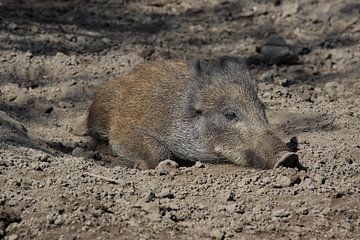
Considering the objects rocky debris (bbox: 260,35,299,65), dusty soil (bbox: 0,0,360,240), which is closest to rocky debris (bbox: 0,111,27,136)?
dusty soil (bbox: 0,0,360,240)

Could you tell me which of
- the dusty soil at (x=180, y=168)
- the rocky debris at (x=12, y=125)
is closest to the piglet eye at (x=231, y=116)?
the dusty soil at (x=180, y=168)

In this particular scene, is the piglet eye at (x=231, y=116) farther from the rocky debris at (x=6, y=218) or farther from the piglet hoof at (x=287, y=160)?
the rocky debris at (x=6, y=218)

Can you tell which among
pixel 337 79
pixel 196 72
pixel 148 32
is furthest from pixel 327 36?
pixel 196 72

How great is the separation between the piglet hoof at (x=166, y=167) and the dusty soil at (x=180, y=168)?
2.7 inches

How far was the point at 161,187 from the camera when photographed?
16.9 ft

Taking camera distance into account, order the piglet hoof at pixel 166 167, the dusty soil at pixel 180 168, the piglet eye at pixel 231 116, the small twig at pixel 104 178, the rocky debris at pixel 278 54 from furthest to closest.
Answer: the rocky debris at pixel 278 54 → the piglet eye at pixel 231 116 → the piglet hoof at pixel 166 167 → the small twig at pixel 104 178 → the dusty soil at pixel 180 168

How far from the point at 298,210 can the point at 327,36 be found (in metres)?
4.73

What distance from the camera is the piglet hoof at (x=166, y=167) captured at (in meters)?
5.61

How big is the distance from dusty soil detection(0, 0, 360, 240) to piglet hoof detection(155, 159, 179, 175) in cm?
7

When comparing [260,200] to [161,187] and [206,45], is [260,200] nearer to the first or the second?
[161,187]

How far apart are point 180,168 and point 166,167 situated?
0.36 ft

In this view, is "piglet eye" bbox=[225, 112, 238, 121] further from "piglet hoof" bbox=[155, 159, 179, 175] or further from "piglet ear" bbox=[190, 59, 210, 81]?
"piglet hoof" bbox=[155, 159, 179, 175]

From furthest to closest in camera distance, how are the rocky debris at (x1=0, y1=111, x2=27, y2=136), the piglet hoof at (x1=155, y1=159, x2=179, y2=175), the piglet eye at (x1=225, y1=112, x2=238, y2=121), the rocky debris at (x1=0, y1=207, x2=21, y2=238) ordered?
1. the rocky debris at (x1=0, y1=111, x2=27, y2=136)
2. the piglet eye at (x1=225, y1=112, x2=238, y2=121)
3. the piglet hoof at (x1=155, y1=159, x2=179, y2=175)
4. the rocky debris at (x1=0, y1=207, x2=21, y2=238)

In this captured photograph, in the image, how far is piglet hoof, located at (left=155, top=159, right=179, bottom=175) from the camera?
5.61 meters
